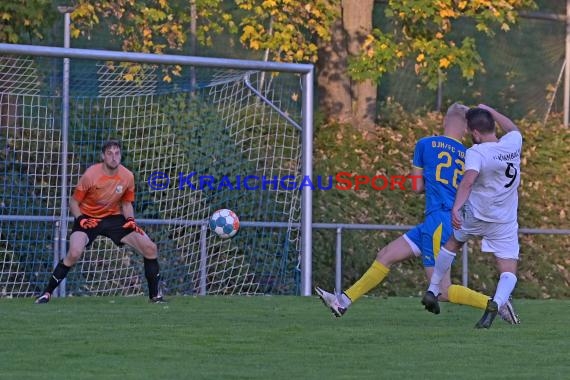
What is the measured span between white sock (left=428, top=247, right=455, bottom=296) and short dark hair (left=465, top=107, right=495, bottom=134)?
1005 millimetres

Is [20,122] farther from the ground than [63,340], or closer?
farther from the ground

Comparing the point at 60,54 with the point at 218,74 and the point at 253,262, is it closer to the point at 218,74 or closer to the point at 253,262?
the point at 218,74

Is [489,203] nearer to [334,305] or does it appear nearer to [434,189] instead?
[434,189]

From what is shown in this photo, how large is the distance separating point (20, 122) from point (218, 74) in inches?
95.2

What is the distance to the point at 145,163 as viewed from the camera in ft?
55.4

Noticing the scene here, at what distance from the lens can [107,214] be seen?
13.7 meters

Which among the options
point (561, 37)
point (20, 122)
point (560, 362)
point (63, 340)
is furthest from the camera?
point (561, 37)

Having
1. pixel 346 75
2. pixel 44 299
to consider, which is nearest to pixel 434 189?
pixel 44 299

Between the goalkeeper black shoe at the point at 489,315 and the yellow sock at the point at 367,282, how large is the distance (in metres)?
1.17

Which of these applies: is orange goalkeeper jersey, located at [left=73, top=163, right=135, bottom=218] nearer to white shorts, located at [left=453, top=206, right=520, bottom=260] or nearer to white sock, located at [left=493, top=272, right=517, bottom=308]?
white shorts, located at [left=453, top=206, right=520, bottom=260]

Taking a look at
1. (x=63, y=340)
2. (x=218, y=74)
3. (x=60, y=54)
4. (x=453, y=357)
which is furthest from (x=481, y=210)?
(x=218, y=74)

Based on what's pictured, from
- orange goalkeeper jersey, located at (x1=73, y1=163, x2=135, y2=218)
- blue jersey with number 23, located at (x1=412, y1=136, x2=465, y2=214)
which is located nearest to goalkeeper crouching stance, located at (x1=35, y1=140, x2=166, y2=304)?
orange goalkeeper jersey, located at (x1=73, y1=163, x2=135, y2=218)

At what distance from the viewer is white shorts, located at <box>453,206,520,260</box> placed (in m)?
10.4

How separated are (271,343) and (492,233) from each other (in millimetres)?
2193
